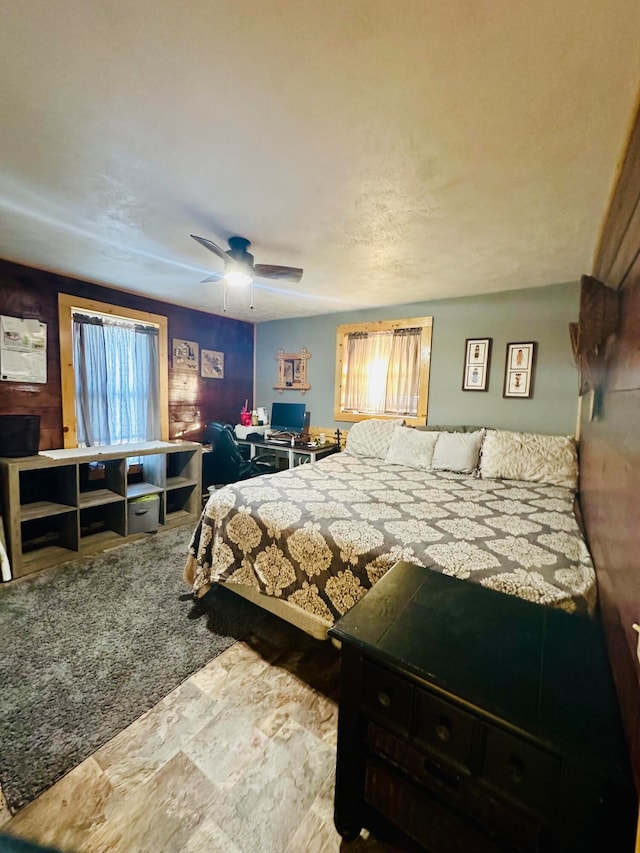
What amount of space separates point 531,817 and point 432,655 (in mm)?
336

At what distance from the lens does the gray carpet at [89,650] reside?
1.28 meters

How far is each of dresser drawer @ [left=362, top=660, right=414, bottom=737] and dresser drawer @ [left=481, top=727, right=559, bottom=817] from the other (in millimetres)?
191

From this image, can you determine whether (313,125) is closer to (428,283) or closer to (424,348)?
(428,283)

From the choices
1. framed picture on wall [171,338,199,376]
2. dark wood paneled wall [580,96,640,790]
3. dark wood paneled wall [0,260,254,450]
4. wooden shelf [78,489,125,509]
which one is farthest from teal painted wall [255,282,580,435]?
wooden shelf [78,489,125,509]

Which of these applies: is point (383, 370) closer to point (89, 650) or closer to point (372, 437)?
point (372, 437)

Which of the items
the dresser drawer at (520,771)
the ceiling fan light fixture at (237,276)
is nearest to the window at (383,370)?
the ceiling fan light fixture at (237,276)

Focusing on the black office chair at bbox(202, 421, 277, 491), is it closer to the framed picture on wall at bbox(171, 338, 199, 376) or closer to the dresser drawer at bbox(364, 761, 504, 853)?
the framed picture on wall at bbox(171, 338, 199, 376)

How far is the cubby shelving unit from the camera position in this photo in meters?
2.41

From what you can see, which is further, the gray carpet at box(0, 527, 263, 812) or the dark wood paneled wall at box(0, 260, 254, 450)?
the dark wood paneled wall at box(0, 260, 254, 450)

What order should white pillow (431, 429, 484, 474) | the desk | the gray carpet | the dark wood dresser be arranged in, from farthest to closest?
1. the desk
2. white pillow (431, 429, 484, 474)
3. the gray carpet
4. the dark wood dresser

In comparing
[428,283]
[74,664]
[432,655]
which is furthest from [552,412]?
[74,664]

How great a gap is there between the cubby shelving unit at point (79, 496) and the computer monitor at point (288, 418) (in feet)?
4.11

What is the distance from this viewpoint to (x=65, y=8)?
844 mm

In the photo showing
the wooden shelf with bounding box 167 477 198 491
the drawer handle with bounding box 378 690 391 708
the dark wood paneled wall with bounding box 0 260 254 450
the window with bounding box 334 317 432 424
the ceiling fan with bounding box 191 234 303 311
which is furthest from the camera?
the window with bounding box 334 317 432 424
